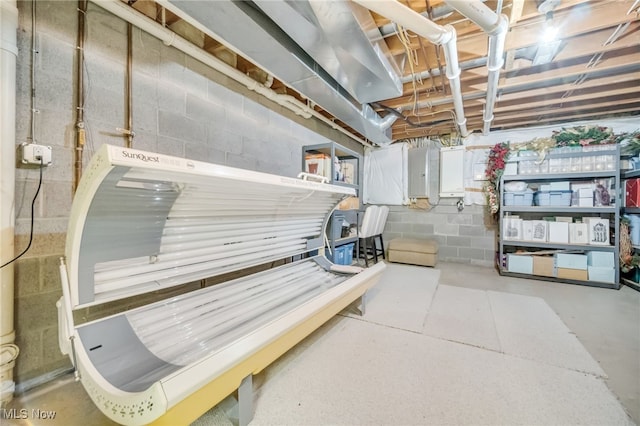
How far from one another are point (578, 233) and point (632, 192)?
74 cm

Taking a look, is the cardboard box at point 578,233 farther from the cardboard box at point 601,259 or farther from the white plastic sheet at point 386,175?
the white plastic sheet at point 386,175

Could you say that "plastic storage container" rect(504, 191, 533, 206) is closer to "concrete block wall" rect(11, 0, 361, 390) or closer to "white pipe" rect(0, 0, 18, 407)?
"concrete block wall" rect(11, 0, 361, 390)

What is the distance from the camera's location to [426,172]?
474cm

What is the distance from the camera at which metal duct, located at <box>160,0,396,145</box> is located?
4.83 ft

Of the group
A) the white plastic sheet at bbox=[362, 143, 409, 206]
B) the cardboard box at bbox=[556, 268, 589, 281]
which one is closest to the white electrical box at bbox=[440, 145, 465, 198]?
the white plastic sheet at bbox=[362, 143, 409, 206]

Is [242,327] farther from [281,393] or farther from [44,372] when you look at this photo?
[44,372]

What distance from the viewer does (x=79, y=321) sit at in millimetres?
1488

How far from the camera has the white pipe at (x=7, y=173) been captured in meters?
1.20

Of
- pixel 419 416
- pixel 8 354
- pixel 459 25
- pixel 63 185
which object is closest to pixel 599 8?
pixel 459 25

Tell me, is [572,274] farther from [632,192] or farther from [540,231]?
[632,192]

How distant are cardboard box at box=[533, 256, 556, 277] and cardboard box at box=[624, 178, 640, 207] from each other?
110 centimetres

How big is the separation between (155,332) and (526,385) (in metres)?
2.10

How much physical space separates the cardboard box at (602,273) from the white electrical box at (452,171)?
77.0 inches

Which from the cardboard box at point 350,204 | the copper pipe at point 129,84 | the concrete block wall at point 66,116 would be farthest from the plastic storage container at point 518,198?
the copper pipe at point 129,84
